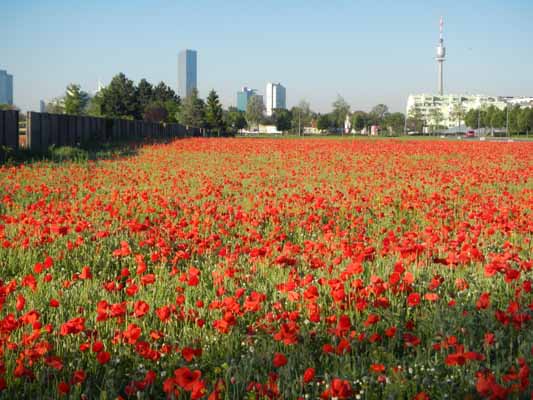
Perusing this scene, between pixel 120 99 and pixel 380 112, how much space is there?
78.1 m

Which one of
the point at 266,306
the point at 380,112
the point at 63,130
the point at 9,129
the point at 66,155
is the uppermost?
the point at 380,112

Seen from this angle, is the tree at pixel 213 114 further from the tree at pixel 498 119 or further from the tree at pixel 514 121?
the tree at pixel 498 119

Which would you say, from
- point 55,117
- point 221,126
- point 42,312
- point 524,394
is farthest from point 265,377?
point 221,126

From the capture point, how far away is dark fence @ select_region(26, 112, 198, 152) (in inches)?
814

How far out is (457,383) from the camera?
10.0ft

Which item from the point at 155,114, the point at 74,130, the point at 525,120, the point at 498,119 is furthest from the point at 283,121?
the point at 74,130

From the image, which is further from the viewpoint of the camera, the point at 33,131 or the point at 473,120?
the point at 473,120

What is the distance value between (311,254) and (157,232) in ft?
6.20

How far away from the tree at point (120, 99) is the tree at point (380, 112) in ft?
218

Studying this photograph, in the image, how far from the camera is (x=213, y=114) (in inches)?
3332

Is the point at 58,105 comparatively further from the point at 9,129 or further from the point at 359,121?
the point at 9,129

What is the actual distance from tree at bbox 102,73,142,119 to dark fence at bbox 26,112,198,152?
142ft

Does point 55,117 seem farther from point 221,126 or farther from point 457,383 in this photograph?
point 221,126

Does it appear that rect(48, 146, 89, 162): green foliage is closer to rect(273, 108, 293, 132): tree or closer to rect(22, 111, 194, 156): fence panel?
rect(22, 111, 194, 156): fence panel
